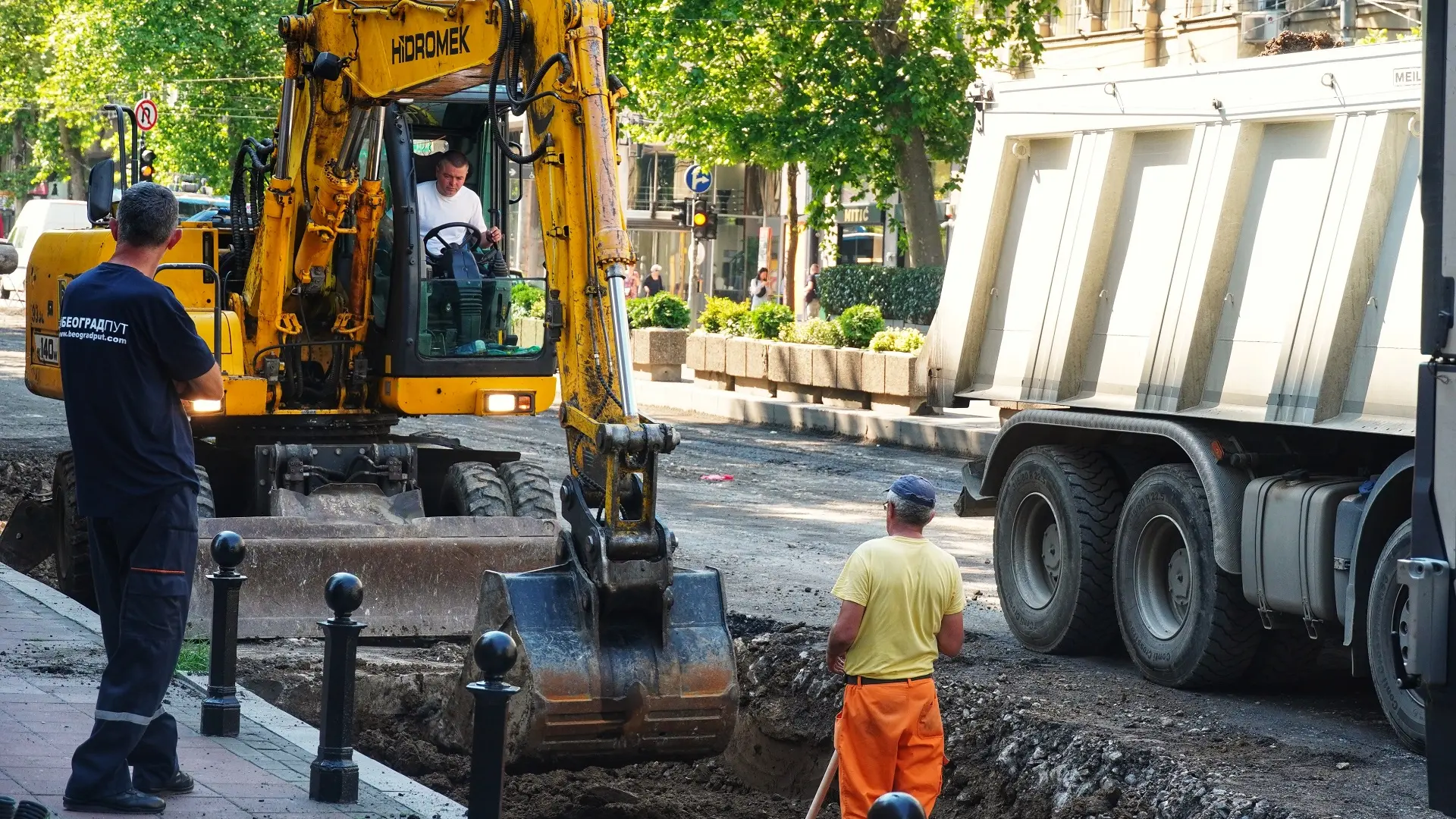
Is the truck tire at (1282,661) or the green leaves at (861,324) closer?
the truck tire at (1282,661)

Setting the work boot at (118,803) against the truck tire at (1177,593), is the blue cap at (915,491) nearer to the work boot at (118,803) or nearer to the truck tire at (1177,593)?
the work boot at (118,803)

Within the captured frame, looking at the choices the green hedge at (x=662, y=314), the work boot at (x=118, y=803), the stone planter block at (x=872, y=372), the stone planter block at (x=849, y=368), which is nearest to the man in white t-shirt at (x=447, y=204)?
the work boot at (x=118, y=803)

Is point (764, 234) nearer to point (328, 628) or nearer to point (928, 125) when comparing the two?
point (928, 125)

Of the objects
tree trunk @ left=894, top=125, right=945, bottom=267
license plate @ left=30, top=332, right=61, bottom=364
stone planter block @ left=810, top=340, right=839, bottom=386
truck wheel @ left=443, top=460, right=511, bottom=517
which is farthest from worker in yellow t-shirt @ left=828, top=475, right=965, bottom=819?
tree trunk @ left=894, top=125, right=945, bottom=267

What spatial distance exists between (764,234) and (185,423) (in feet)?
140

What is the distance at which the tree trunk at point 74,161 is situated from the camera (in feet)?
186

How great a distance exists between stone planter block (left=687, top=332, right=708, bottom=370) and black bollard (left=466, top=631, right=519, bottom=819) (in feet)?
73.4

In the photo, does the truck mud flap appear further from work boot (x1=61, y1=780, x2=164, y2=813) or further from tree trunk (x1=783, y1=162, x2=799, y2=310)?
tree trunk (x1=783, y1=162, x2=799, y2=310)

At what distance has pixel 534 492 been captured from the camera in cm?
1067

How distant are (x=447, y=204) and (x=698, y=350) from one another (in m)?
17.0

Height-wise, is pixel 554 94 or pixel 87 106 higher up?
pixel 87 106

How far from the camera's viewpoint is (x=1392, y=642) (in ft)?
24.5

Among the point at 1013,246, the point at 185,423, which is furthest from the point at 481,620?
the point at 1013,246

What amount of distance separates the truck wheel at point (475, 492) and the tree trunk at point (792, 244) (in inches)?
1066
